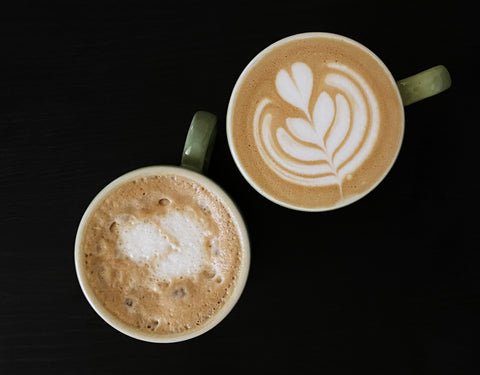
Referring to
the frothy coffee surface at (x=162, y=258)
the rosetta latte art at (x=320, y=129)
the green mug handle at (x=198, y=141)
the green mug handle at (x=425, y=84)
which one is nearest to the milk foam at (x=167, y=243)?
the frothy coffee surface at (x=162, y=258)

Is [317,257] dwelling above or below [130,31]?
below

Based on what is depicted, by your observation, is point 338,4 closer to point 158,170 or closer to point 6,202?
point 158,170

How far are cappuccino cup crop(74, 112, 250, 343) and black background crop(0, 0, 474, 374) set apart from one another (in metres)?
0.18

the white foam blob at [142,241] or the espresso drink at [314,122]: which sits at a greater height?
the espresso drink at [314,122]

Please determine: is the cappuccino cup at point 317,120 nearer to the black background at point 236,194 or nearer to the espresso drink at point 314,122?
the espresso drink at point 314,122

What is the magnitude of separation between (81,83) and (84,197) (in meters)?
0.27

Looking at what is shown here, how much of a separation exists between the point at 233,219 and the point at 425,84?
47 centimetres

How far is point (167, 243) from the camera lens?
106cm

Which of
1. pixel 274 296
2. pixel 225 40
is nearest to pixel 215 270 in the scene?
pixel 274 296

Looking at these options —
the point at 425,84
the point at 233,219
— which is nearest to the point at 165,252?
the point at 233,219

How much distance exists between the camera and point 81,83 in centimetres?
123

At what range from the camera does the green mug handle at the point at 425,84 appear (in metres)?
1.02

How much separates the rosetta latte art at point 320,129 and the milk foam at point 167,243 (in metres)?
A: 0.21

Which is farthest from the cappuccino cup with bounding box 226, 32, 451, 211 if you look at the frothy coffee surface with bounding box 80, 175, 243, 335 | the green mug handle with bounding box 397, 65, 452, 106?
the frothy coffee surface with bounding box 80, 175, 243, 335
